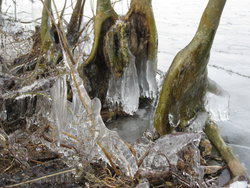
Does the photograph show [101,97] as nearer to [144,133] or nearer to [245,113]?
[144,133]

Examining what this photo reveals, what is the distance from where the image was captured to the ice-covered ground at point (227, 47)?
3.61 m

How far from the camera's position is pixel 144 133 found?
3328mm

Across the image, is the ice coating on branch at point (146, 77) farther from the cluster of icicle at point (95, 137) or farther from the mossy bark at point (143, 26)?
the cluster of icicle at point (95, 137)

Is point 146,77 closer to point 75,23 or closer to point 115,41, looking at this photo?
point 115,41

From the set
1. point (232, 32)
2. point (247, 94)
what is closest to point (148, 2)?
point (247, 94)

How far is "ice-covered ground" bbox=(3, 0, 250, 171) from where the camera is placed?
361 centimetres

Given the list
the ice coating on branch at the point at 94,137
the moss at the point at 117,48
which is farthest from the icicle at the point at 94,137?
the moss at the point at 117,48

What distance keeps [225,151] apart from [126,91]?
148 centimetres

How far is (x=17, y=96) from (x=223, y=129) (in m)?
2.48

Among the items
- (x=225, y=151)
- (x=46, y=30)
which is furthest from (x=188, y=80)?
(x=46, y=30)

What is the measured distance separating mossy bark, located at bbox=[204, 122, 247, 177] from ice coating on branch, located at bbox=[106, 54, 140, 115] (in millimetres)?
1067

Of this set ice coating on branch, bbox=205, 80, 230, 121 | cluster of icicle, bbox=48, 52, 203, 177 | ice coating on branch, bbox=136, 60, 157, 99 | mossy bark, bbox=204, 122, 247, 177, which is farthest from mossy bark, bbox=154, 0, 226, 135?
ice coating on branch, bbox=136, 60, 157, 99

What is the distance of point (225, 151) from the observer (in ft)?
9.68

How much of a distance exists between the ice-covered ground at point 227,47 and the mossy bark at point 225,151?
0.70 feet
